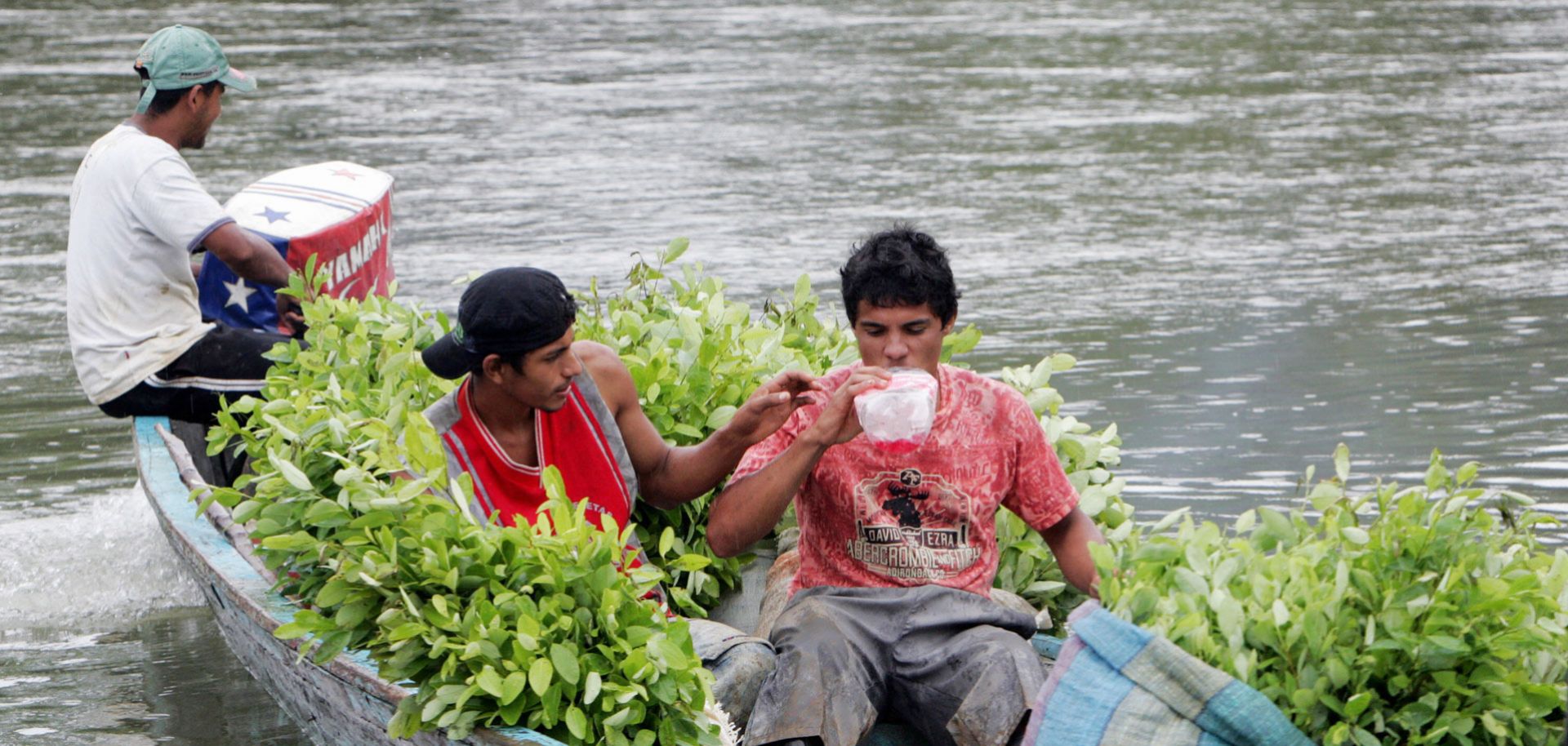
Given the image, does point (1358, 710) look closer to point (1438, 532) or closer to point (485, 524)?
point (1438, 532)

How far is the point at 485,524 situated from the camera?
4.02 m

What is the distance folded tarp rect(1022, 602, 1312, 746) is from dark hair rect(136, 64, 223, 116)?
156 inches

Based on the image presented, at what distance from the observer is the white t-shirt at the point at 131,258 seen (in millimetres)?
6129

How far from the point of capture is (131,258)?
6.32 m

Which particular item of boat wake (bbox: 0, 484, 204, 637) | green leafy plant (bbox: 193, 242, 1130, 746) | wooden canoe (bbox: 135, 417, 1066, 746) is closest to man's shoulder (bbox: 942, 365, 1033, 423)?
green leafy plant (bbox: 193, 242, 1130, 746)

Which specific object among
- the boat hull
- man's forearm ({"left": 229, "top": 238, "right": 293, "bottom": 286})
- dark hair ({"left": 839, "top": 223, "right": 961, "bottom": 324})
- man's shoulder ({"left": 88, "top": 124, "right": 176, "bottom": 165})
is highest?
dark hair ({"left": 839, "top": 223, "right": 961, "bottom": 324})

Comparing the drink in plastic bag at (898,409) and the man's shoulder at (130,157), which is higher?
the drink in plastic bag at (898,409)

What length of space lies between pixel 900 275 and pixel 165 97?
321cm

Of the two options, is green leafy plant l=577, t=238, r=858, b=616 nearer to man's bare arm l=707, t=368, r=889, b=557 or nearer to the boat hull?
man's bare arm l=707, t=368, r=889, b=557

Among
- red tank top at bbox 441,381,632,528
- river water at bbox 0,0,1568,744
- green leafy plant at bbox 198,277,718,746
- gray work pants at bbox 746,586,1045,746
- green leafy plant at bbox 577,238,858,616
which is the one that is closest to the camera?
green leafy plant at bbox 198,277,718,746

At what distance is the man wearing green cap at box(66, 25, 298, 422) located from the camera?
20.1ft

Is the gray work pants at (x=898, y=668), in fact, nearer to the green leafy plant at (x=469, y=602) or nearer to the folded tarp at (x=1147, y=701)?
the green leafy plant at (x=469, y=602)

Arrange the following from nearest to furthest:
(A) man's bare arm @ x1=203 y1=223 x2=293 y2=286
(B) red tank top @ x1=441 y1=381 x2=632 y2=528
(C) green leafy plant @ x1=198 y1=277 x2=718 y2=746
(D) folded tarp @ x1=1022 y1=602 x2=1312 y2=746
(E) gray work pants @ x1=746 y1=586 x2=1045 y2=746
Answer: (D) folded tarp @ x1=1022 y1=602 x2=1312 y2=746, (C) green leafy plant @ x1=198 y1=277 x2=718 y2=746, (E) gray work pants @ x1=746 y1=586 x2=1045 y2=746, (B) red tank top @ x1=441 y1=381 x2=632 y2=528, (A) man's bare arm @ x1=203 y1=223 x2=293 y2=286

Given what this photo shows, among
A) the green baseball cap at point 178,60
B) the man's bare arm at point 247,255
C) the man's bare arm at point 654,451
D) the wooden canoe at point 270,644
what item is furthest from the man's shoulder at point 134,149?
the man's bare arm at point 654,451
